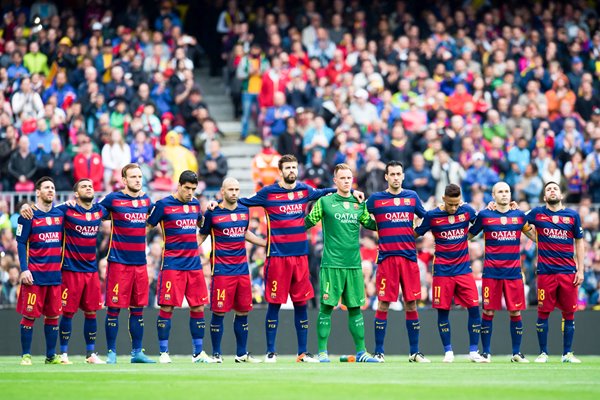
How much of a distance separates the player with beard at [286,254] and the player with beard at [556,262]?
287 cm

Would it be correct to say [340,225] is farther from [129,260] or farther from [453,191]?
[129,260]

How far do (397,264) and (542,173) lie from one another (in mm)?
9490

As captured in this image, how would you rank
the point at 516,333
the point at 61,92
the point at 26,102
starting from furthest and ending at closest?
1. the point at 61,92
2. the point at 26,102
3. the point at 516,333

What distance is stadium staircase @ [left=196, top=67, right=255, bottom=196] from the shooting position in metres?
28.3

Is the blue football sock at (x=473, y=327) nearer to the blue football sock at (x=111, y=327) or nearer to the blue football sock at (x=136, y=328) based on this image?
the blue football sock at (x=136, y=328)

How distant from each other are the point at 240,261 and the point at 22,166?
26.7ft

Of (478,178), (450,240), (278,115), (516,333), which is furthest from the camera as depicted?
(278,115)

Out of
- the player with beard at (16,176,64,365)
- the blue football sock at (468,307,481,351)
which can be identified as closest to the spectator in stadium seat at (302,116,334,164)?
the blue football sock at (468,307,481,351)

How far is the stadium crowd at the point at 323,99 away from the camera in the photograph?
25.8 metres

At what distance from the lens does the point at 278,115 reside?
2806cm

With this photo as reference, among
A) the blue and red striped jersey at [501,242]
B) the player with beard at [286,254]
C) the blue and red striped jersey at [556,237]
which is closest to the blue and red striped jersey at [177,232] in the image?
the player with beard at [286,254]

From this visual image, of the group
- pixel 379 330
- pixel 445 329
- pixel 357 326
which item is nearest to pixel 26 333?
pixel 357 326

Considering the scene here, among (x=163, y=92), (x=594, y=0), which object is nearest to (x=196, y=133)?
(x=163, y=92)

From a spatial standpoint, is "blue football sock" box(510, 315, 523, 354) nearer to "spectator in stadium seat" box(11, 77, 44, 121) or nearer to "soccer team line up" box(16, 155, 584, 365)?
"soccer team line up" box(16, 155, 584, 365)
